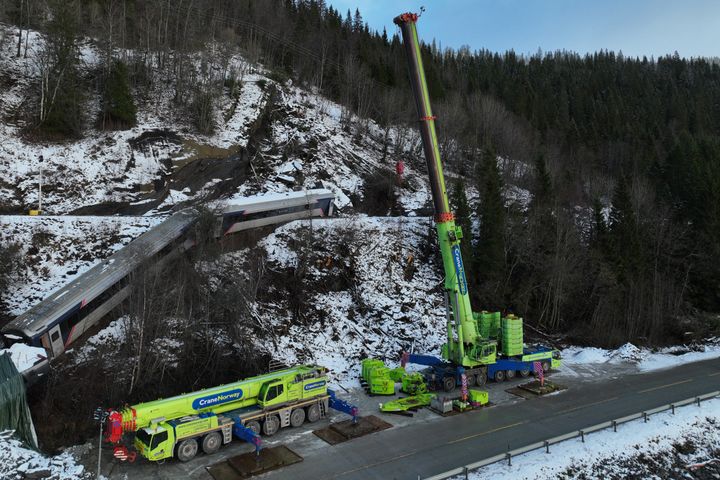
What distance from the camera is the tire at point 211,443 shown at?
1605 cm

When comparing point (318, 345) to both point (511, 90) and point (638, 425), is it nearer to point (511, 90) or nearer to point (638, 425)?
point (638, 425)

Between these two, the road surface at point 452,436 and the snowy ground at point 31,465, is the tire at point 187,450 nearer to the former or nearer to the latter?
the road surface at point 452,436

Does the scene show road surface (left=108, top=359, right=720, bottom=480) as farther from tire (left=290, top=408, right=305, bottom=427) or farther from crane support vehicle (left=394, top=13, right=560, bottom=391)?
crane support vehicle (left=394, top=13, right=560, bottom=391)

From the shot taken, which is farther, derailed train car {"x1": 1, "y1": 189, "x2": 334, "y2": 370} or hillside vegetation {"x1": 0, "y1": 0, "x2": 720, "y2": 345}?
hillside vegetation {"x1": 0, "y1": 0, "x2": 720, "y2": 345}

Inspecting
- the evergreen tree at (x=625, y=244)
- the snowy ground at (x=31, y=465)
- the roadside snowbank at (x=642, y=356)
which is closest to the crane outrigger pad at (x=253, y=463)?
the snowy ground at (x=31, y=465)

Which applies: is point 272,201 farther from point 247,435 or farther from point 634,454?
point 634,454

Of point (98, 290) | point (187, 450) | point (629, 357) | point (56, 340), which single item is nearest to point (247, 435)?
point (187, 450)

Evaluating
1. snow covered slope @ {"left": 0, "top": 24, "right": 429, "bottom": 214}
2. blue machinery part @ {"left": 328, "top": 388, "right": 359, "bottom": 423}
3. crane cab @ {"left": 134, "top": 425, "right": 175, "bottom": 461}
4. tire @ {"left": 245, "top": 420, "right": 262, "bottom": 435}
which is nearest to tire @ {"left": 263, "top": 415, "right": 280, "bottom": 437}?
tire @ {"left": 245, "top": 420, "right": 262, "bottom": 435}

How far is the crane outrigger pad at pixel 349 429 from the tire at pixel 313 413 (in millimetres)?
819

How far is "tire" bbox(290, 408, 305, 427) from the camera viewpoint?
60.2 ft

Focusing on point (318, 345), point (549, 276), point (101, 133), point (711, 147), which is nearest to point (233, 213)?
point (318, 345)

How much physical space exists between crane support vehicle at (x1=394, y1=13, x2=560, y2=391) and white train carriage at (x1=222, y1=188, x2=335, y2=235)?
1433 centimetres

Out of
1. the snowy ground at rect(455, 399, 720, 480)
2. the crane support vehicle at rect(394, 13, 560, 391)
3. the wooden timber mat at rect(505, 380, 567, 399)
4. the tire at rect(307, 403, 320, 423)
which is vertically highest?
the crane support vehicle at rect(394, 13, 560, 391)

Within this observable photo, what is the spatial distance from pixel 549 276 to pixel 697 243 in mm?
15440
